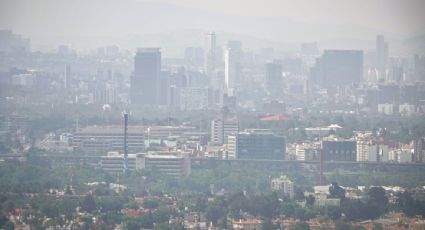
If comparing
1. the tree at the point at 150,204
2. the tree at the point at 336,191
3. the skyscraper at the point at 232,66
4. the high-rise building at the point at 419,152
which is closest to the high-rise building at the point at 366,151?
the high-rise building at the point at 419,152

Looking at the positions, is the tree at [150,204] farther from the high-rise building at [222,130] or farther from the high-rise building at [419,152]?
the high-rise building at [222,130]

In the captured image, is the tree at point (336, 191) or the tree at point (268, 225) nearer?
the tree at point (268, 225)

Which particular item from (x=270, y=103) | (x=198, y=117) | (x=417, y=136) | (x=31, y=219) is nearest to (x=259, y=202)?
(x=31, y=219)

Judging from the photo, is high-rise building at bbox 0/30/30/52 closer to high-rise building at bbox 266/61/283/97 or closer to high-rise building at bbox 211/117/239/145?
high-rise building at bbox 266/61/283/97

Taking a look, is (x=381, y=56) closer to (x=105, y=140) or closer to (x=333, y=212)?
(x=105, y=140)

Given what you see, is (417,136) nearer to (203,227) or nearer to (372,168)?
(372,168)

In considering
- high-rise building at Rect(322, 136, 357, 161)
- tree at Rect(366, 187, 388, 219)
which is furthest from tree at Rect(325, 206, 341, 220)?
high-rise building at Rect(322, 136, 357, 161)
